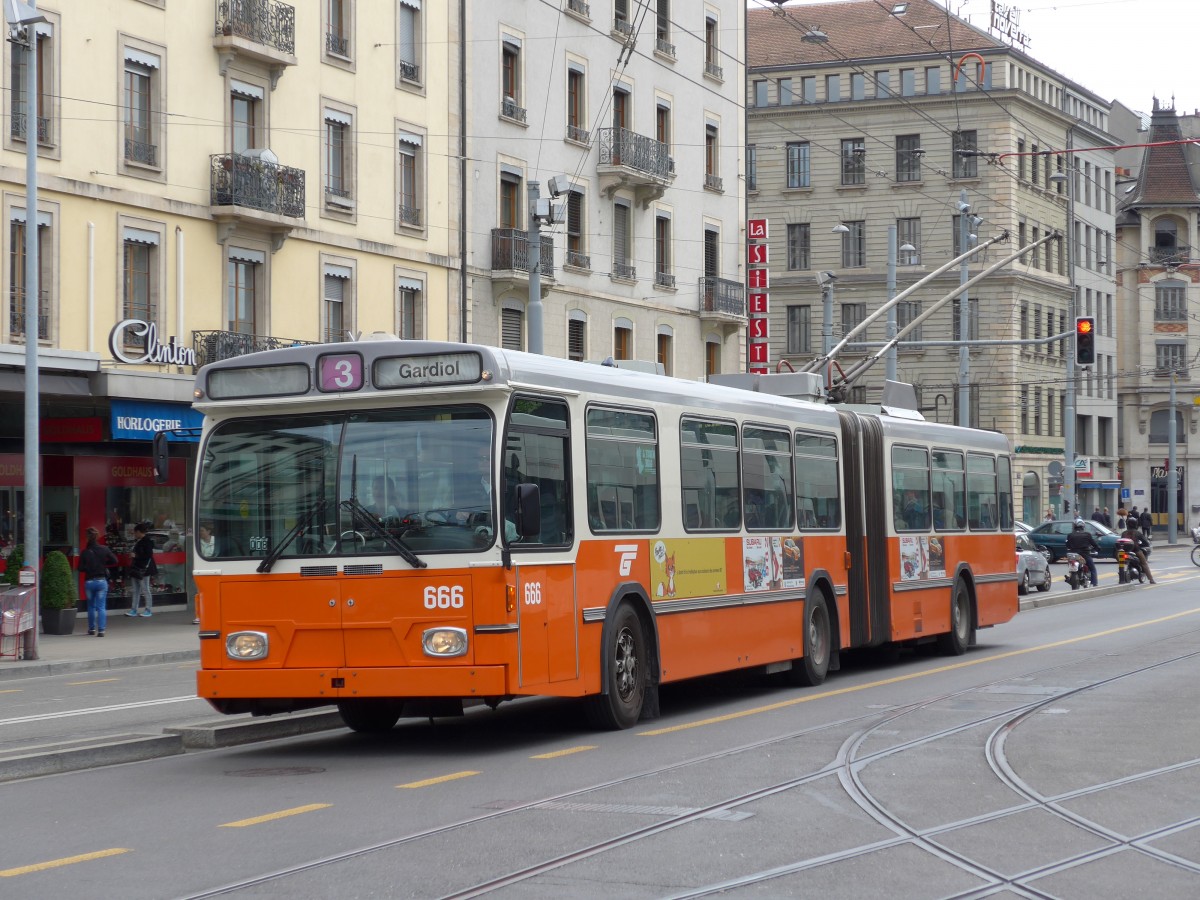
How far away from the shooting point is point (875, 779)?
10.9 m

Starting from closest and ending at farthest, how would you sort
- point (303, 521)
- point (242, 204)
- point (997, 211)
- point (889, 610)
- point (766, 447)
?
point (303, 521) → point (766, 447) → point (889, 610) → point (242, 204) → point (997, 211)

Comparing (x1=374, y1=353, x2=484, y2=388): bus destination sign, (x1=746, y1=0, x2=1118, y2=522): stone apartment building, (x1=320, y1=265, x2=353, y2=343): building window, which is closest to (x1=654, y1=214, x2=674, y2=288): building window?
(x1=320, y1=265, x2=353, y2=343): building window

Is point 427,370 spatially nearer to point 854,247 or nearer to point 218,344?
point 218,344

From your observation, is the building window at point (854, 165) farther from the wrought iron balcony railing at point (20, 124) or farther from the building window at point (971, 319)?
the wrought iron balcony railing at point (20, 124)

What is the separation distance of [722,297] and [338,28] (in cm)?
1594

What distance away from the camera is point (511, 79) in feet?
134

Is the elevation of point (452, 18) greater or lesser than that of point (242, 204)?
greater

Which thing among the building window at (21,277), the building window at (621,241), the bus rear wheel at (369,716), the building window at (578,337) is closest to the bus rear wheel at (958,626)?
the bus rear wheel at (369,716)

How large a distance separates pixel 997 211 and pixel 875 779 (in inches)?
2744

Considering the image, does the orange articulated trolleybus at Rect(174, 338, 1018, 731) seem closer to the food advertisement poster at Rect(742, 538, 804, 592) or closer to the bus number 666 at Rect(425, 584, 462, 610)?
the bus number 666 at Rect(425, 584, 462, 610)

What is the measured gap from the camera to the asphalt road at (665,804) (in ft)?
26.0

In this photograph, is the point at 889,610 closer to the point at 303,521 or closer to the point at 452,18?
→ the point at 303,521

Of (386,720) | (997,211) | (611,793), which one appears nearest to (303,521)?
(386,720)

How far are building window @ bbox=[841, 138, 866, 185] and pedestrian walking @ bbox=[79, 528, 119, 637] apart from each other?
2221 inches
